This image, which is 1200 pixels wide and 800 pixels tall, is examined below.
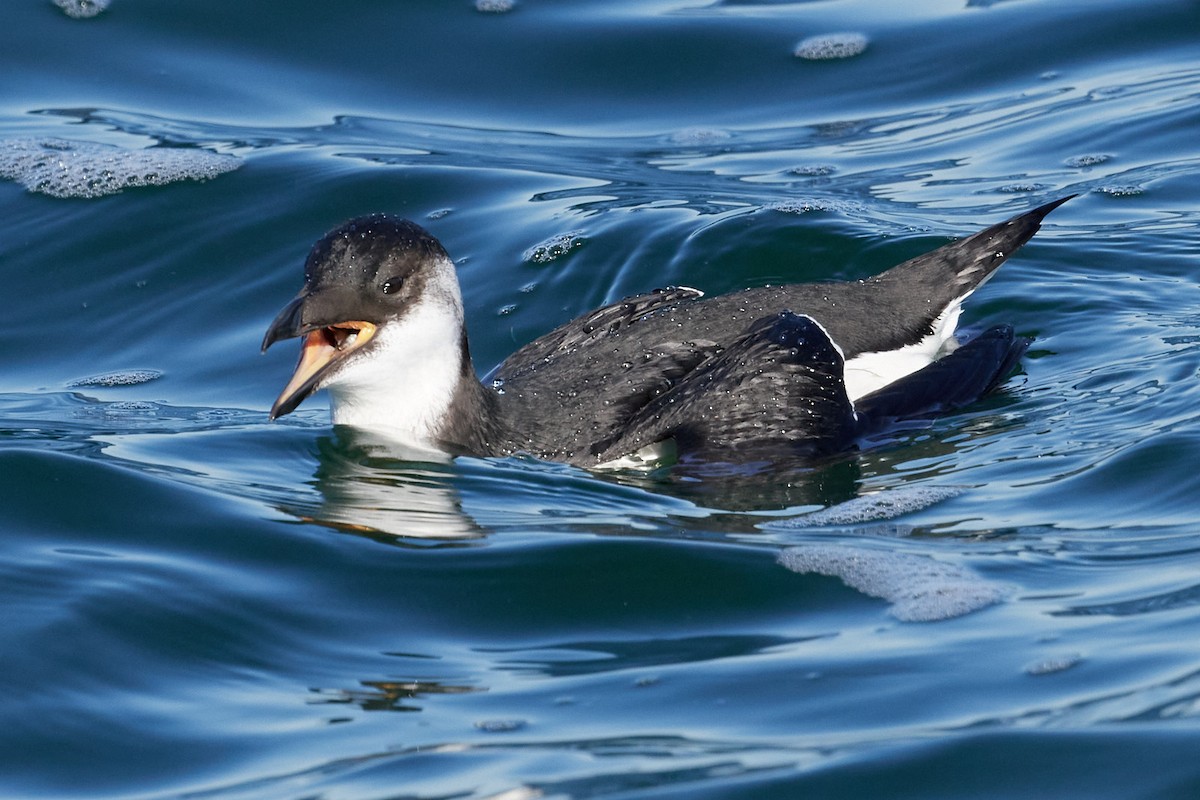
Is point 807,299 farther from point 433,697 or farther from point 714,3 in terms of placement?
point 714,3

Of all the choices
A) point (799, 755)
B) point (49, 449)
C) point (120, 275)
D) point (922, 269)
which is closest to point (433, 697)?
point (799, 755)

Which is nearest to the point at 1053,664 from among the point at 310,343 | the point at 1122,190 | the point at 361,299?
the point at 361,299

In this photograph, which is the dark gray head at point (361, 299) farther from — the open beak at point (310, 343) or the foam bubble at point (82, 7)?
the foam bubble at point (82, 7)

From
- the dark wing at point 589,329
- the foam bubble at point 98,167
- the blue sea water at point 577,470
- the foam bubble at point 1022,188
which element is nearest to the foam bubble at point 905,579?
the blue sea water at point 577,470

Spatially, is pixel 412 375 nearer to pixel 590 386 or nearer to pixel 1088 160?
pixel 590 386

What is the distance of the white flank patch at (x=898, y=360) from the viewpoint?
8.14m

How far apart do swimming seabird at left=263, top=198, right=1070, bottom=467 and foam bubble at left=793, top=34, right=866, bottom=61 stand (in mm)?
5838

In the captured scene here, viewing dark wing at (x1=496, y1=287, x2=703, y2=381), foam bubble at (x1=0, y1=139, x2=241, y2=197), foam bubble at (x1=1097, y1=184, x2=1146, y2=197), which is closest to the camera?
dark wing at (x1=496, y1=287, x2=703, y2=381)

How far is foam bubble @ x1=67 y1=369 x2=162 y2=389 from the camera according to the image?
32.4 feet

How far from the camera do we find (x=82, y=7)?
46.8 ft

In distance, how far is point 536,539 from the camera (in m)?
6.55

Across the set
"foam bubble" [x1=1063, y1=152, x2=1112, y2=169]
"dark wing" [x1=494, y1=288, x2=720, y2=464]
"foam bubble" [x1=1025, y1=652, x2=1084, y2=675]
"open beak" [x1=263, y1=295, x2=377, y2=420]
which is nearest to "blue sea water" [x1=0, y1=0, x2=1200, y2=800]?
"foam bubble" [x1=1025, y1=652, x2=1084, y2=675]

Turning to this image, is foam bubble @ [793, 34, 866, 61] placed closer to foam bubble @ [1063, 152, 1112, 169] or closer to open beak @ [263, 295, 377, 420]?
foam bubble @ [1063, 152, 1112, 169]

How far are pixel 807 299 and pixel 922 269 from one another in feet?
2.30
